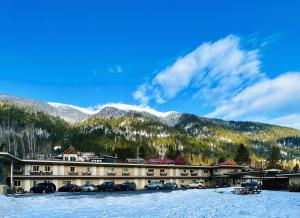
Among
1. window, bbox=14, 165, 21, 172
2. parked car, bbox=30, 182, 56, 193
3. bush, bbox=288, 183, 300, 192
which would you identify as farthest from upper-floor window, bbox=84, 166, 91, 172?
bush, bbox=288, 183, 300, 192

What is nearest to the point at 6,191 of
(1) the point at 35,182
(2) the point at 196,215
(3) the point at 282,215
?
(1) the point at 35,182

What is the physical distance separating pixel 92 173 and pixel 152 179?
16292 mm

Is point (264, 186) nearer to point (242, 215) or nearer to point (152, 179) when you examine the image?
point (152, 179)

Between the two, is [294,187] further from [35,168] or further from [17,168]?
[17,168]

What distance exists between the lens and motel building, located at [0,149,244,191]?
76188 millimetres

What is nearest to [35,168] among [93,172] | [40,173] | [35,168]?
[35,168]

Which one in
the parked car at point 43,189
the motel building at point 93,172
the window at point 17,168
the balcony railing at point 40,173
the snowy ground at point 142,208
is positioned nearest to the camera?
the snowy ground at point 142,208

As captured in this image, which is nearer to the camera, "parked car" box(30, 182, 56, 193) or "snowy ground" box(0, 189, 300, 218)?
"snowy ground" box(0, 189, 300, 218)

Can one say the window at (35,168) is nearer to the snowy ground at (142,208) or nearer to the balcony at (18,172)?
the balcony at (18,172)

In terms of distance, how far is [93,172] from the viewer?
286 feet

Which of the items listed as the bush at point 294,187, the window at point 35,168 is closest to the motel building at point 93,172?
the window at point 35,168

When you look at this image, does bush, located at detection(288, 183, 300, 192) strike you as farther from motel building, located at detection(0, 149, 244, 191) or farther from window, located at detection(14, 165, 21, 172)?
window, located at detection(14, 165, 21, 172)

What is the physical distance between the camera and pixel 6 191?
57.8 meters

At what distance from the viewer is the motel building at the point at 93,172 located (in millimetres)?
76188
